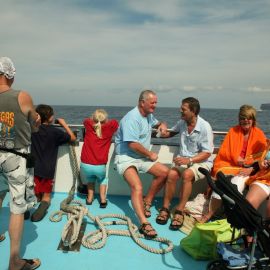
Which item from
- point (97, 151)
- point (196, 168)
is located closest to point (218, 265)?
point (196, 168)

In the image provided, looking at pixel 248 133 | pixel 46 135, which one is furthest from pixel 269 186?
pixel 46 135

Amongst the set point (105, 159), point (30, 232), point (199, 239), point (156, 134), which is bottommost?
point (30, 232)

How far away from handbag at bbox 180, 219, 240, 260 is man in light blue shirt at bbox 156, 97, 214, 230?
751 mm

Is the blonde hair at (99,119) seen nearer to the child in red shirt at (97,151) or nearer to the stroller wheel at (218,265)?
the child in red shirt at (97,151)

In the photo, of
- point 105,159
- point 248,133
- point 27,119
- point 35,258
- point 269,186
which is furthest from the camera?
point 105,159

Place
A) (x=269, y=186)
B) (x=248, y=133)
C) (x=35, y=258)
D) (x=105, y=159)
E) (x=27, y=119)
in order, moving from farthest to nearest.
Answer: (x=105, y=159)
(x=248, y=133)
(x=269, y=186)
(x=35, y=258)
(x=27, y=119)

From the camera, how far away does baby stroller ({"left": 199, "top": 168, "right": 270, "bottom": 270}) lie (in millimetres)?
2404

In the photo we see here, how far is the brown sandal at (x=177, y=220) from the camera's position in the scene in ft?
12.3

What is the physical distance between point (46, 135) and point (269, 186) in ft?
8.91

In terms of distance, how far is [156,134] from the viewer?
4.68 m

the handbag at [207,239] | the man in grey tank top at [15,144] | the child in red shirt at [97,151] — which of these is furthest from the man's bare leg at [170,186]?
the man in grey tank top at [15,144]

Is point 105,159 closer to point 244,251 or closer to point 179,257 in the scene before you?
point 179,257

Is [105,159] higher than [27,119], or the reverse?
[27,119]

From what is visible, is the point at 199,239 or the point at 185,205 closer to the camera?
the point at 199,239
